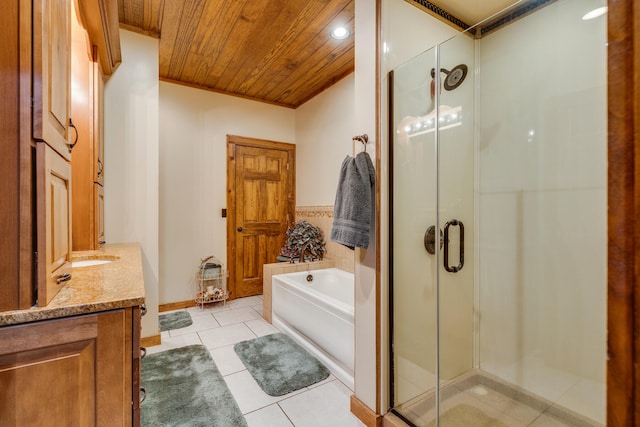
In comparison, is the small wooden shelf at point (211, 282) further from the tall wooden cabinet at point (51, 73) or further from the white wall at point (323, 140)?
the tall wooden cabinet at point (51, 73)

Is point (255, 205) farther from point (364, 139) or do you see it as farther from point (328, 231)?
point (364, 139)

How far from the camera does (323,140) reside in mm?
3803

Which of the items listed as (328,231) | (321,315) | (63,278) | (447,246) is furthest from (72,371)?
(328,231)

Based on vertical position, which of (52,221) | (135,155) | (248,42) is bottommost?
(52,221)

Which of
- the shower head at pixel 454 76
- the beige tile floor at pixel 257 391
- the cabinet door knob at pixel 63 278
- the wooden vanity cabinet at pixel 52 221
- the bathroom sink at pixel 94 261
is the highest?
the shower head at pixel 454 76

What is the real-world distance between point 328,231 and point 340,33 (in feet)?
6.92

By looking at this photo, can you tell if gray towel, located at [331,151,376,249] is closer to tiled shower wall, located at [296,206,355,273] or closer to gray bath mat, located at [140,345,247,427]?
gray bath mat, located at [140,345,247,427]

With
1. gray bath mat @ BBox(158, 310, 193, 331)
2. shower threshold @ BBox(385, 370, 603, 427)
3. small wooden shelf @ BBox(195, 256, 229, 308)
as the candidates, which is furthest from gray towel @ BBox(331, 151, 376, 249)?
small wooden shelf @ BBox(195, 256, 229, 308)

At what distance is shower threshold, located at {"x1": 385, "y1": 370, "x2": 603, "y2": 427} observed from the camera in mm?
1515

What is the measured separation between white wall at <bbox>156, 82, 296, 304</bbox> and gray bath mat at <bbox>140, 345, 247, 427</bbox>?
4.49 ft

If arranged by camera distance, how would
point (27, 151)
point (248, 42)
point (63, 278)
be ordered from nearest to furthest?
point (27, 151) < point (63, 278) < point (248, 42)

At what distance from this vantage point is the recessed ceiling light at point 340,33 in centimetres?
258

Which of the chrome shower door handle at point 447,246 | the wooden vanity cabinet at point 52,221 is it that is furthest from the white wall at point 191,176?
the chrome shower door handle at point 447,246

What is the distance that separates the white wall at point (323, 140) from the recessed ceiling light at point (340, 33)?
0.65 metres
